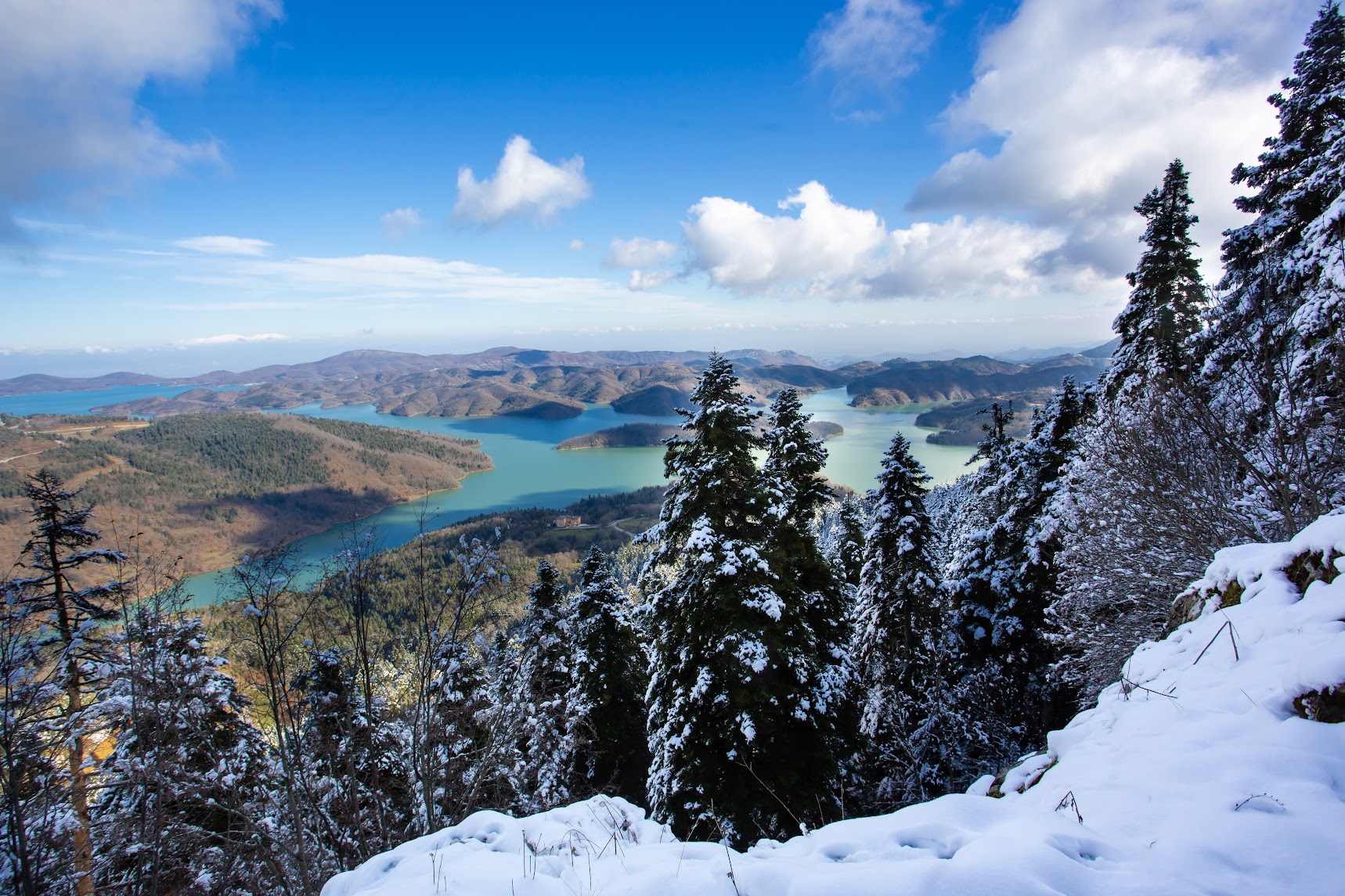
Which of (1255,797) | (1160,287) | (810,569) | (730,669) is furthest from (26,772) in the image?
(1160,287)

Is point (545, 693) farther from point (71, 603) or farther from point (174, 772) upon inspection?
point (71, 603)

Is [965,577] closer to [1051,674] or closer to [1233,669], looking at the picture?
[1051,674]

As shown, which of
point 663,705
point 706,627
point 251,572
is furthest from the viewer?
point 663,705

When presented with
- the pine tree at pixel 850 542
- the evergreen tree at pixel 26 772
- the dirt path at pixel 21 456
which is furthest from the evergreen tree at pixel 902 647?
the dirt path at pixel 21 456

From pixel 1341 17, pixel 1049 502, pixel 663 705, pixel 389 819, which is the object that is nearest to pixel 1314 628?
pixel 663 705

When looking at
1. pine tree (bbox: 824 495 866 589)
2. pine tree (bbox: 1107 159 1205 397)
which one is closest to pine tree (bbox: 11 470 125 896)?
pine tree (bbox: 824 495 866 589)
